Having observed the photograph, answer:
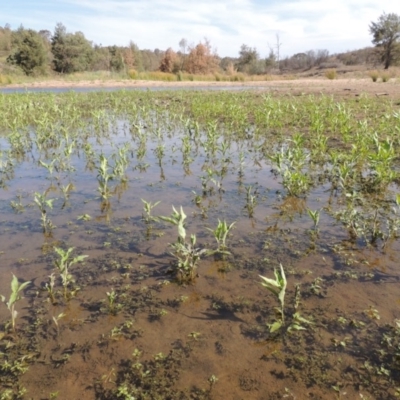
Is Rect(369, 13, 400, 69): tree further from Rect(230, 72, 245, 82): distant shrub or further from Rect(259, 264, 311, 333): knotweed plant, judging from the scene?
Rect(259, 264, 311, 333): knotweed plant

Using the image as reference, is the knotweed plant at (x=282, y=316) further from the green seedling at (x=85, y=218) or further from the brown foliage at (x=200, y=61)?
Answer: the brown foliage at (x=200, y=61)

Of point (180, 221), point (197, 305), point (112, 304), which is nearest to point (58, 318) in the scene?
point (112, 304)

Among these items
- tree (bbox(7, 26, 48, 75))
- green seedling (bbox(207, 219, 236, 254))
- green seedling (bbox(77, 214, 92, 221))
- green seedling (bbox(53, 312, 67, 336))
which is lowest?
green seedling (bbox(53, 312, 67, 336))

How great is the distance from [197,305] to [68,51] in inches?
2047

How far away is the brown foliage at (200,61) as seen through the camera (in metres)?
53.7

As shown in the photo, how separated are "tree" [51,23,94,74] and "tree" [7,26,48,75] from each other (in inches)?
144

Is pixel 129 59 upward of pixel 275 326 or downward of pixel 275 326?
upward

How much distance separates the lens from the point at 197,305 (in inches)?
123

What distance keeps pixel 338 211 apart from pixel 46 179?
5.39 m

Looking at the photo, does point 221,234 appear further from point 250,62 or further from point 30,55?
point 250,62

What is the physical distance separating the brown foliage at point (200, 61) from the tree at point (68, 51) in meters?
16.1

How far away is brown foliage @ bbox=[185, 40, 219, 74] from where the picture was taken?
176 feet

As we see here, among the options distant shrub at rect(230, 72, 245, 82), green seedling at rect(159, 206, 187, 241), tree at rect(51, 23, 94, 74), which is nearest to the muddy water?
green seedling at rect(159, 206, 187, 241)

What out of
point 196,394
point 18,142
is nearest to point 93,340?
point 196,394
